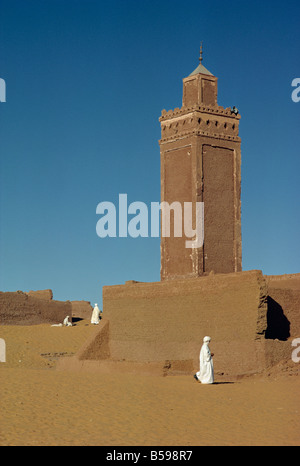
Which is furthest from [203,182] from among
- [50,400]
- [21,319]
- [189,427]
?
[189,427]

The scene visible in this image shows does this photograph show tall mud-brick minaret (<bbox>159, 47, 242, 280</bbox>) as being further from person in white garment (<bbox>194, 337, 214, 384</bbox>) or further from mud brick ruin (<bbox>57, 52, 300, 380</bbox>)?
person in white garment (<bbox>194, 337, 214, 384</bbox>)

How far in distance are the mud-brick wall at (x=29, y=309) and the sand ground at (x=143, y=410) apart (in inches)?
627

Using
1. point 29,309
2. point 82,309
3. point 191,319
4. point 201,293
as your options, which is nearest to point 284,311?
point 201,293

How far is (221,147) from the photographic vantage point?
31.4 metres

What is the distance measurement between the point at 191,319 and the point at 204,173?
31.4 feet

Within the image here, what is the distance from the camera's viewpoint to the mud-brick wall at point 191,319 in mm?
20422

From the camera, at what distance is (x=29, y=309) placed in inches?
1540

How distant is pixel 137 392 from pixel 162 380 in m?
2.26

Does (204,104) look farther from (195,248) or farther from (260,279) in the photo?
(260,279)

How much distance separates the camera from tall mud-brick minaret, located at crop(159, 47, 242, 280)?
30.5m

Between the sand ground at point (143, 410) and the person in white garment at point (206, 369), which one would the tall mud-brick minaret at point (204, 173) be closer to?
the sand ground at point (143, 410)

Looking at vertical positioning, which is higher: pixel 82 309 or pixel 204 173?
pixel 204 173

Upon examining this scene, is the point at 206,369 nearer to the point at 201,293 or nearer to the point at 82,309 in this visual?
the point at 201,293
